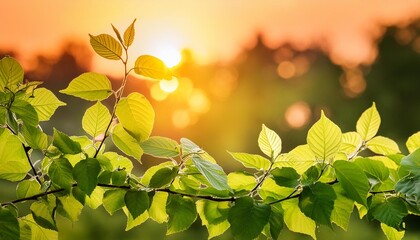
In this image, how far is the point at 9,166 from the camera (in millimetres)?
837

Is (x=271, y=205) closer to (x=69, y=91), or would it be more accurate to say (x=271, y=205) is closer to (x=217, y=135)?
(x=69, y=91)

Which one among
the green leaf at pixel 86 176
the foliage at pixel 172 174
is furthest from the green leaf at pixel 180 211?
the green leaf at pixel 86 176

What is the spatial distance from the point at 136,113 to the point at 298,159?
0.22 meters

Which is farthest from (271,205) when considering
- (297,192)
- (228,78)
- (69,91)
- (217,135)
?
(228,78)

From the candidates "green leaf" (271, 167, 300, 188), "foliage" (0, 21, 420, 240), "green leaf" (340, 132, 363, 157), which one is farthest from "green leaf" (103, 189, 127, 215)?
"green leaf" (340, 132, 363, 157)

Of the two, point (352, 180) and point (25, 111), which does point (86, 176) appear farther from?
point (352, 180)

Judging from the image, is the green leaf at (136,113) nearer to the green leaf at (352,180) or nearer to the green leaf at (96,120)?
the green leaf at (96,120)

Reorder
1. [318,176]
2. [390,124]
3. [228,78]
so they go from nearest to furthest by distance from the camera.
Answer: [318,176] → [390,124] → [228,78]

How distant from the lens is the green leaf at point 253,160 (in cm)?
79

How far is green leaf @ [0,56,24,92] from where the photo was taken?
78cm

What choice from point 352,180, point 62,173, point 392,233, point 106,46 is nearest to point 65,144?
point 62,173

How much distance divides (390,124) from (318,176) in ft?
42.8

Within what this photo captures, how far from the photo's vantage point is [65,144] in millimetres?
782

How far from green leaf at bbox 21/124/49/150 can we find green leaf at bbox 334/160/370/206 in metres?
0.38
